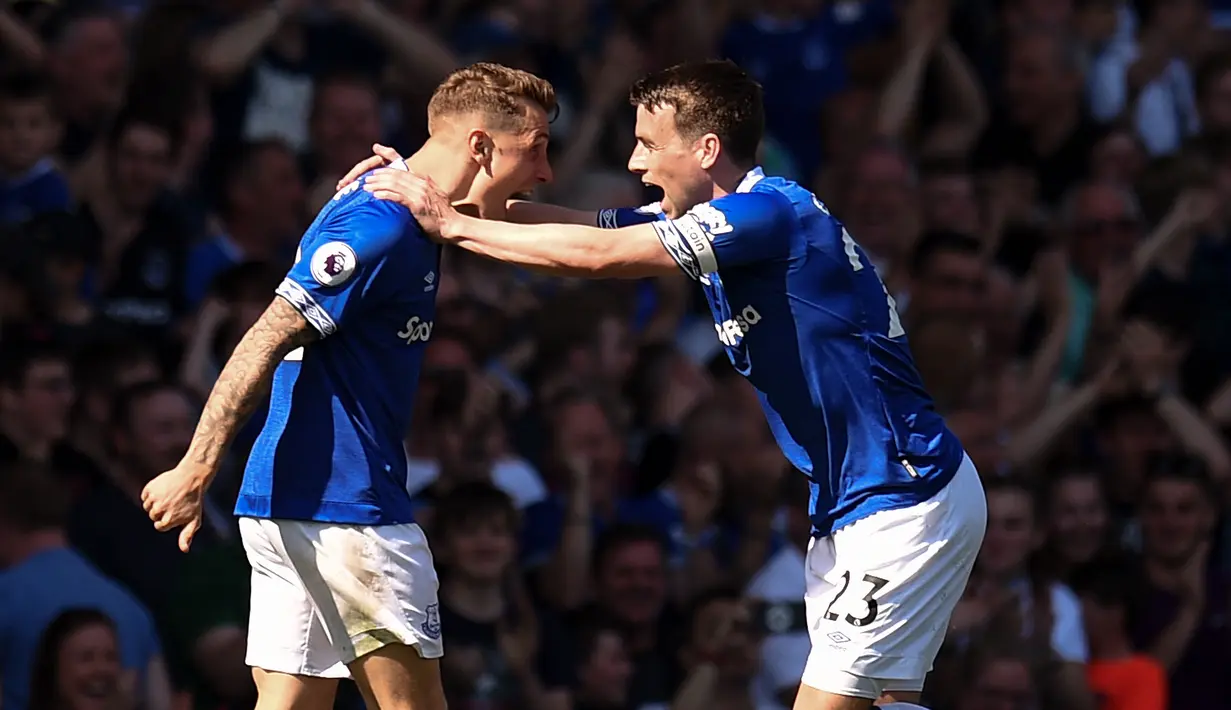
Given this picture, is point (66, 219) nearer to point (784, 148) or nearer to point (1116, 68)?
point (784, 148)

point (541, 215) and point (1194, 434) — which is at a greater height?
point (541, 215)

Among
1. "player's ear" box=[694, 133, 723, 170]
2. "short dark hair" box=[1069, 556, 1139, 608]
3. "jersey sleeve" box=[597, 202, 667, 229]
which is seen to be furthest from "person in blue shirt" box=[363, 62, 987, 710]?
"short dark hair" box=[1069, 556, 1139, 608]

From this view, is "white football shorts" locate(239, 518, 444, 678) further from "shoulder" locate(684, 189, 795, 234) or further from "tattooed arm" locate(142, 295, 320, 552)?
"shoulder" locate(684, 189, 795, 234)

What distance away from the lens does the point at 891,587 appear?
6.64 m

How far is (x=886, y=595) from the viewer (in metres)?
6.64

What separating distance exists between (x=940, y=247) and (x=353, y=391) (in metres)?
5.77

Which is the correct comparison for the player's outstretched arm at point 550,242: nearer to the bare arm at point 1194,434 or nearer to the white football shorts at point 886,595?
the white football shorts at point 886,595

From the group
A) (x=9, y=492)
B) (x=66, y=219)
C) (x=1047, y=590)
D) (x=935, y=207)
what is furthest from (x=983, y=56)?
(x=9, y=492)

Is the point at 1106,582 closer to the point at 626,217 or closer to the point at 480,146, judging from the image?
the point at 626,217

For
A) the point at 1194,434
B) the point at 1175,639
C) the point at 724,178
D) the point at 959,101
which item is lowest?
the point at 1175,639

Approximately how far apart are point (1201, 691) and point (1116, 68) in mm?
4335

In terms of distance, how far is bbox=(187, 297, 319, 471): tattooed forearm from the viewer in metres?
6.39

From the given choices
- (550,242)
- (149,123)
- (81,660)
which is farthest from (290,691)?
(149,123)

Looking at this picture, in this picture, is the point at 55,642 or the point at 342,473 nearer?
the point at 342,473
